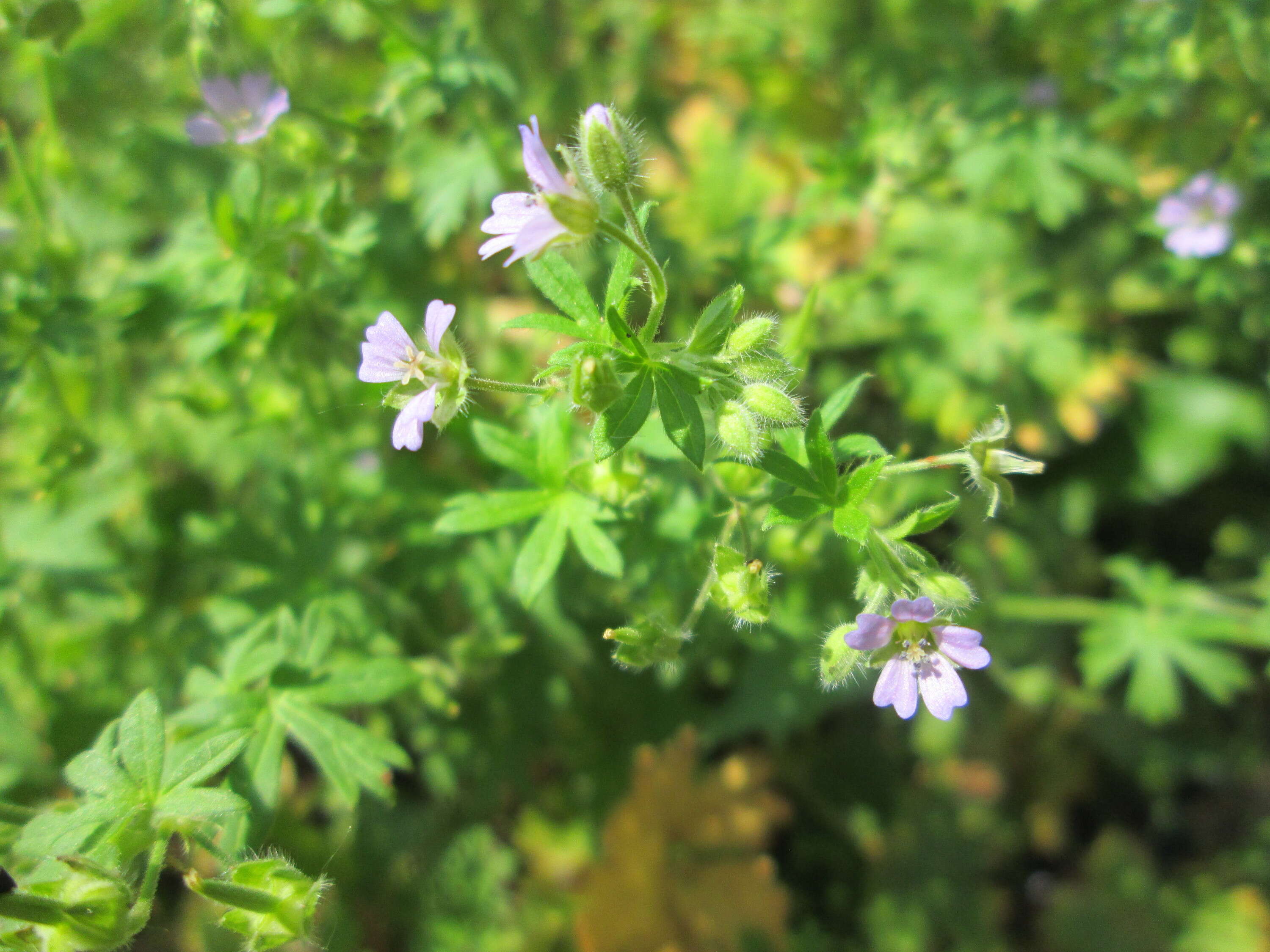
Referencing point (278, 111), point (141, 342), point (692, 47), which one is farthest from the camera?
point (692, 47)

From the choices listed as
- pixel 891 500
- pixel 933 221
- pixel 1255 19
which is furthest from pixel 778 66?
pixel 891 500

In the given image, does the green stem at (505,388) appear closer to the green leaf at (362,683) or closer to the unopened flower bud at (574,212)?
the unopened flower bud at (574,212)

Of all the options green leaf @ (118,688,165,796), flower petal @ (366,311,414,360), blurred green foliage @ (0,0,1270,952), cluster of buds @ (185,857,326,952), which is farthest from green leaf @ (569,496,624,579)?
green leaf @ (118,688,165,796)

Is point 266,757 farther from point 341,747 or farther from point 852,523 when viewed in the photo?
point 852,523

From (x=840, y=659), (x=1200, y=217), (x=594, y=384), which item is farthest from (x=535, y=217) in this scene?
(x=1200, y=217)

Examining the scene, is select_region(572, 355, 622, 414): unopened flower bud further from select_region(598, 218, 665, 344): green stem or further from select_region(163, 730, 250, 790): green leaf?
select_region(163, 730, 250, 790): green leaf

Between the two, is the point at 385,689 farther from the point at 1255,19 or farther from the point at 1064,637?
the point at 1255,19
